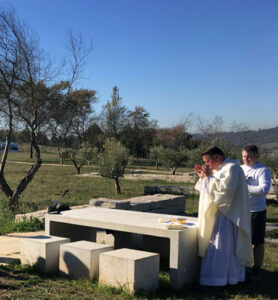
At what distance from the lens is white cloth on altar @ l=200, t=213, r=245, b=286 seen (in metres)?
4.65

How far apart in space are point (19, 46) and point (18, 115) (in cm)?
192

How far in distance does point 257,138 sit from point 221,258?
2863 cm

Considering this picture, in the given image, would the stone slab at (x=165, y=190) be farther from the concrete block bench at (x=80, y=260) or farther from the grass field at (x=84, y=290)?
the concrete block bench at (x=80, y=260)

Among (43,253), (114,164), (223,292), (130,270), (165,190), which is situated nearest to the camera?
(130,270)

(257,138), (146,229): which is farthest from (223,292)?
(257,138)

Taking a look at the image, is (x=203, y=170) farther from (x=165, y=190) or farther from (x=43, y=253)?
(x=165, y=190)

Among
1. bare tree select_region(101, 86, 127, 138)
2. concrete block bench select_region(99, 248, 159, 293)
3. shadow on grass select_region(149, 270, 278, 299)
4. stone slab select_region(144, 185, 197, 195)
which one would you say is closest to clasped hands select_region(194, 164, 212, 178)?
concrete block bench select_region(99, 248, 159, 293)

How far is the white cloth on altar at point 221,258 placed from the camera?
465 cm

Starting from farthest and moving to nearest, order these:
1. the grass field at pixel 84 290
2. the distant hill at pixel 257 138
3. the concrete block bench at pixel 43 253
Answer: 1. the distant hill at pixel 257 138
2. the concrete block bench at pixel 43 253
3. the grass field at pixel 84 290

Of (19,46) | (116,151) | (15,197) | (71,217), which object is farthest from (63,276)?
(116,151)

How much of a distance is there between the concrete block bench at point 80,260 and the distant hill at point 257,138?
46.6 ft

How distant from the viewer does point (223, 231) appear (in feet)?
15.5

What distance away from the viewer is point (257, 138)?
32.0 meters

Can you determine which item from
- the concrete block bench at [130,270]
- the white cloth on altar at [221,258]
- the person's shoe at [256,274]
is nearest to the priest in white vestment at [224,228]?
the white cloth on altar at [221,258]
